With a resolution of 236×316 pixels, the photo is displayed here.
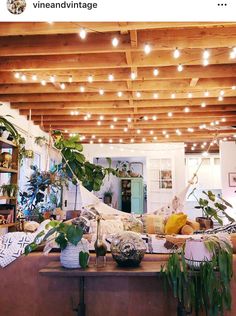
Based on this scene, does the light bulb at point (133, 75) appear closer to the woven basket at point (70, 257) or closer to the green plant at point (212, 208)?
the green plant at point (212, 208)

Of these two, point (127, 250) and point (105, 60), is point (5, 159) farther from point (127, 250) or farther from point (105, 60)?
point (127, 250)

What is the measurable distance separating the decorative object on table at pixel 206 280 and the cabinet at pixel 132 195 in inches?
298

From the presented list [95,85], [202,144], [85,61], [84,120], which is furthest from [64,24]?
[202,144]

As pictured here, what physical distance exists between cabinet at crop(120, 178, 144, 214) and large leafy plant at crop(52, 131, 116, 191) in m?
4.74

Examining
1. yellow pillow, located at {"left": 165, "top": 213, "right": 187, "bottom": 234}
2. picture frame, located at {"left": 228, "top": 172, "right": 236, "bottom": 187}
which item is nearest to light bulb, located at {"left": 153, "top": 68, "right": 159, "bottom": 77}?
yellow pillow, located at {"left": 165, "top": 213, "right": 187, "bottom": 234}

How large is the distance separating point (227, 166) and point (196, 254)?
601cm

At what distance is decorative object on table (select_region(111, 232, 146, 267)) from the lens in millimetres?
2008

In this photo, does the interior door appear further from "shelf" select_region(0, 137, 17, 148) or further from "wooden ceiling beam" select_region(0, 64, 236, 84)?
"shelf" select_region(0, 137, 17, 148)

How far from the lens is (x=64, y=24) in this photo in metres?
2.71
